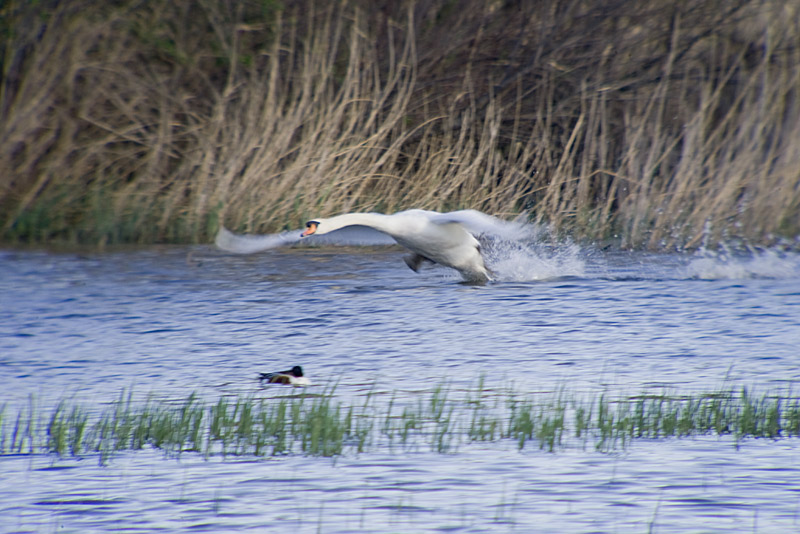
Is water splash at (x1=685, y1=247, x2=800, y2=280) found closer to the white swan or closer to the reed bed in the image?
the white swan

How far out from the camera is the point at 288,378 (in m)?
6.10

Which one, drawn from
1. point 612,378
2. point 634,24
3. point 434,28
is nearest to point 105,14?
point 434,28

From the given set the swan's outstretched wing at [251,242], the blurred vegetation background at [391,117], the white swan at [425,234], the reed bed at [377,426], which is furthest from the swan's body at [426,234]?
the reed bed at [377,426]

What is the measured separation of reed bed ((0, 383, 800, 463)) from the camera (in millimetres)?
4805

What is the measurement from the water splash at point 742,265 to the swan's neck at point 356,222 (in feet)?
11.4

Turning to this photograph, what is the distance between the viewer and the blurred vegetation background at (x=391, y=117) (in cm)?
1241

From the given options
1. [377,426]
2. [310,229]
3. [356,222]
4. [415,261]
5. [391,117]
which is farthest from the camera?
[391,117]

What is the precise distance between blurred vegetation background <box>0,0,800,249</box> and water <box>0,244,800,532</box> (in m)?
0.77

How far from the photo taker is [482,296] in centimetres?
969

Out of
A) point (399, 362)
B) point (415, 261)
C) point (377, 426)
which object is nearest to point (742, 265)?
point (415, 261)

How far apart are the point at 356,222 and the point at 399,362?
2086mm

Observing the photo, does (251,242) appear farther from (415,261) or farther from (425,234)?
(415,261)

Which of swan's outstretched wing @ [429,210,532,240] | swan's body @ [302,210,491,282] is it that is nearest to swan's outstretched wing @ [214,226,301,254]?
swan's body @ [302,210,491,282]

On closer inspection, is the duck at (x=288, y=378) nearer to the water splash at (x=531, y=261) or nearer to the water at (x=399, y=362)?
the water at (x=399, y=362)
